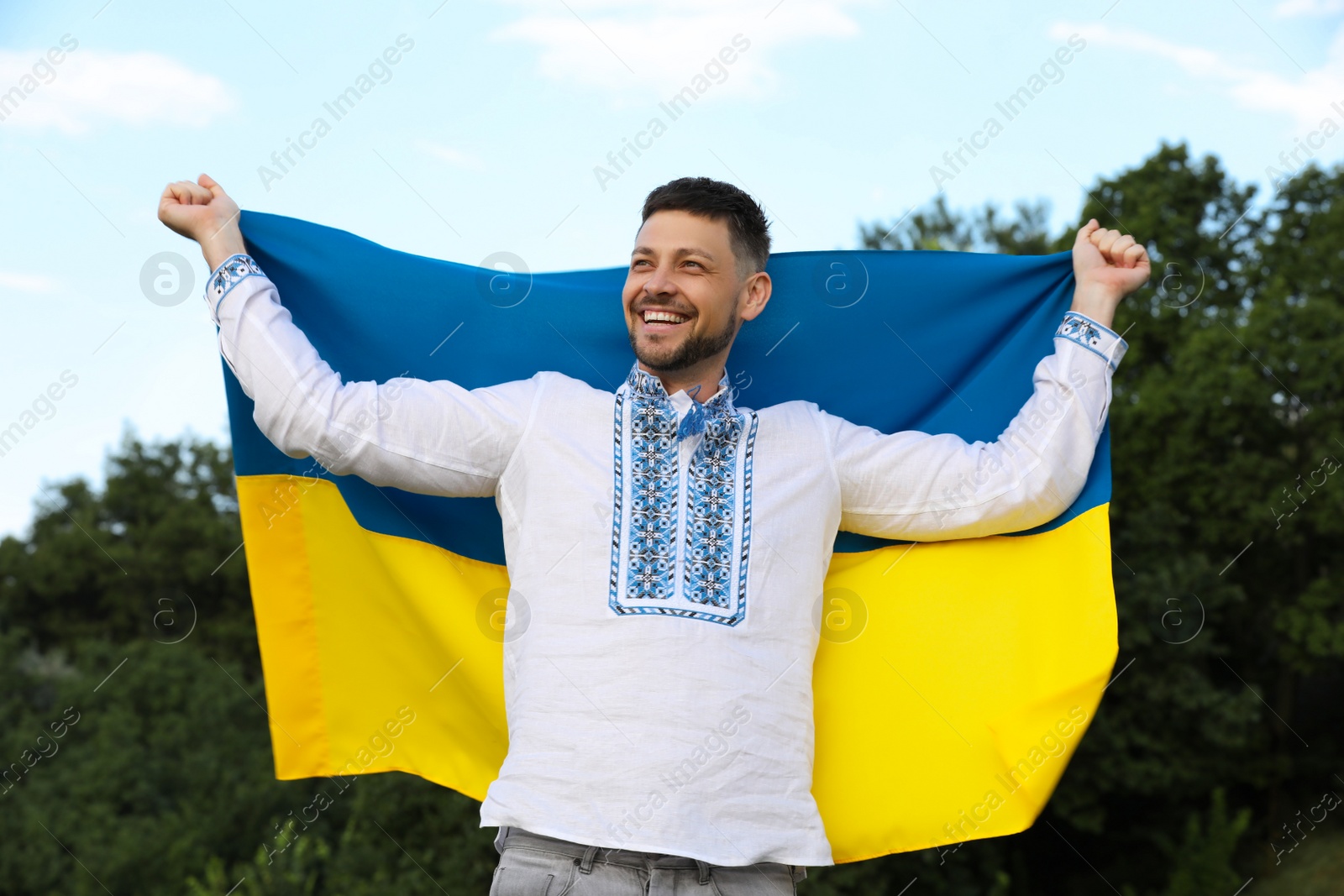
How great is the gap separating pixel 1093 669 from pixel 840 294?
1.31 m

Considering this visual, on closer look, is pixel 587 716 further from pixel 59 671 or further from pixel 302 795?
pixel 59 671

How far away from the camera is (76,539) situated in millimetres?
Answer: 22359

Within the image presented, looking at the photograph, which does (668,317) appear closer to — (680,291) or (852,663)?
(680,291)

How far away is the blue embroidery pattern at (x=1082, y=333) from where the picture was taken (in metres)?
3.07

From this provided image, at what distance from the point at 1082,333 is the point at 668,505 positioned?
50.5 inches

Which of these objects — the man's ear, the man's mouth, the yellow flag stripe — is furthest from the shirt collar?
the yellow flag stripe

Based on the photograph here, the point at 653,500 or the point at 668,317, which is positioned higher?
the point at 668,317

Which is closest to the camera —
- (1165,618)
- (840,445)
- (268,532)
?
(840,445)

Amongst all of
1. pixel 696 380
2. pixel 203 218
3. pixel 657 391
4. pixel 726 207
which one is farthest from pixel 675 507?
pixel 203 218

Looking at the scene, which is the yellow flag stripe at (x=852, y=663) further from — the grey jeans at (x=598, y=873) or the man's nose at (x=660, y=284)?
the man's nose at (x=660, y=284)

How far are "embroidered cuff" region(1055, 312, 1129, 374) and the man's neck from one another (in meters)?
0.99

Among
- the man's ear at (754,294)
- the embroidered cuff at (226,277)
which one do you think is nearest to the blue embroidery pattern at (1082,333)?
the man's ear at (754,294)

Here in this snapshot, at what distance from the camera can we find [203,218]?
2859 millimetres

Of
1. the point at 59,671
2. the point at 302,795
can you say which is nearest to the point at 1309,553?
the point at 302,795
